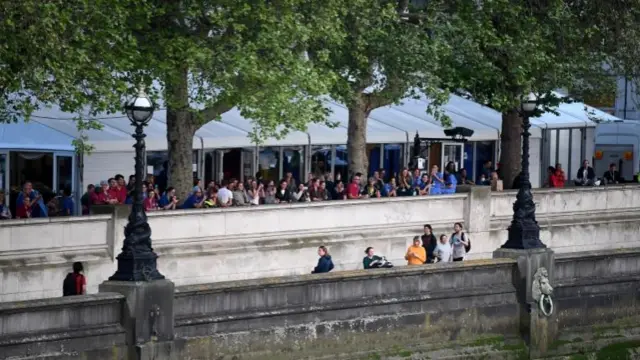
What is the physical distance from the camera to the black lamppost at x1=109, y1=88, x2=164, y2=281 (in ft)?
80.2

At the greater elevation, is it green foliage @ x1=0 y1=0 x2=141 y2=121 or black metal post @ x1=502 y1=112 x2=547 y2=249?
green foliage @ x1=0 y1=0 x2=141 y2=121

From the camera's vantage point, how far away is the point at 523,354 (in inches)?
1160

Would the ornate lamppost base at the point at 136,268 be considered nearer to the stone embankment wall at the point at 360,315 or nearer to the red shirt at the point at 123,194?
the stone embankment wall at the point at 360,315

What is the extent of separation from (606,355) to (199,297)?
9.01 metres

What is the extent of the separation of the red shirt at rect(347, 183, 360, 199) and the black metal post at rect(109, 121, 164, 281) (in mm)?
12265

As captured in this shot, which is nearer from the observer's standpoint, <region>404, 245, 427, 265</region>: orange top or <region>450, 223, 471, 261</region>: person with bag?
<region>404, 245, 427, 265</region>: orange top

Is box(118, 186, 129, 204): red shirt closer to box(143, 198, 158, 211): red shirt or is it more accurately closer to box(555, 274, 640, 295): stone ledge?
box(143, 198, 158, 211): red shirt

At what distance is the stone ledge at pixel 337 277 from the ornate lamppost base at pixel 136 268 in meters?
0.50

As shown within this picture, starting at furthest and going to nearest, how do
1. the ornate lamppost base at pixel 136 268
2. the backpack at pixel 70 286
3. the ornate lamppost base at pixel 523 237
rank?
the ornate lamppost base at pixel 523 237 → the backpack at pixel 70 286 → the ornate lamppost base at pixel 136 268

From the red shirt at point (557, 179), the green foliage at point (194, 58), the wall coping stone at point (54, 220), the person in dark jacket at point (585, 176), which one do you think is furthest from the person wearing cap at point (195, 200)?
the person in dark jacket at point (585, 176)

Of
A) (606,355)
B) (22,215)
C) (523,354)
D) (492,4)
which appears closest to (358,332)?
(523,354)

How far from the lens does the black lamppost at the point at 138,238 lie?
80.2 ft

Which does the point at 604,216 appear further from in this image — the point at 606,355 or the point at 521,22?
the point at 606,355

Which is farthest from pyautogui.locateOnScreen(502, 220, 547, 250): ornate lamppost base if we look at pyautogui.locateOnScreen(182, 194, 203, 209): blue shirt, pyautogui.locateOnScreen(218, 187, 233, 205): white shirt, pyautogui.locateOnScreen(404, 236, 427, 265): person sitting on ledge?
pyautogui.locateOnScreen(182, 194, 203, 209): blue shirt
